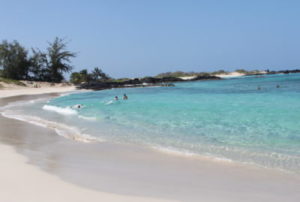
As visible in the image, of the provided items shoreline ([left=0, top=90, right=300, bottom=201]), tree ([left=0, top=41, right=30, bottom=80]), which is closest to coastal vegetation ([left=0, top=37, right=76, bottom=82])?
tree ([left=0, top=41, right=30, bottom=80])

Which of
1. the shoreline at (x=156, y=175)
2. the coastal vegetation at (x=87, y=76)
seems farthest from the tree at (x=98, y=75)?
the shoreline at (x=156, y=175)

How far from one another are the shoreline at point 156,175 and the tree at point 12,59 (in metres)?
52.6

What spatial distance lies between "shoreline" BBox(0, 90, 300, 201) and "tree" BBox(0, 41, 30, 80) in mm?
52602

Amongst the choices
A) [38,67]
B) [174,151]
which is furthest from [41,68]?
[174,151]

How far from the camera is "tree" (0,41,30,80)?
5688 centimetres

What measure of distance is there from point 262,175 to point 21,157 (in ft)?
16.5

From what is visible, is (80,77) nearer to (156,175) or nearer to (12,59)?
(12,59)

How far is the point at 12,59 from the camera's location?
5762cm

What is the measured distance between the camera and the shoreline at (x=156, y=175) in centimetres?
523

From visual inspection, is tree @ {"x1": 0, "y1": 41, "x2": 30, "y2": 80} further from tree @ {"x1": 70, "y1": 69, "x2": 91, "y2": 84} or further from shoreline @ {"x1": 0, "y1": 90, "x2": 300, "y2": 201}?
shoreline @ {"x1": 0, "y1": 90, "x2": 300, "y2": 201}

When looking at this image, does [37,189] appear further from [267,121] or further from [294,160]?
[267,121]

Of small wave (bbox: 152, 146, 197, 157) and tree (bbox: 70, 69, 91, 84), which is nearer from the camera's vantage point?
small wave (bbox: 152, 146, 197, 157)

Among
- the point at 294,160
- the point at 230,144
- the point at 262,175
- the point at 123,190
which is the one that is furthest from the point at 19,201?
the point at 230,144

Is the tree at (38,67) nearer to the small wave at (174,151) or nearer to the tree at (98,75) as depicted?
the tree at (98,75)
